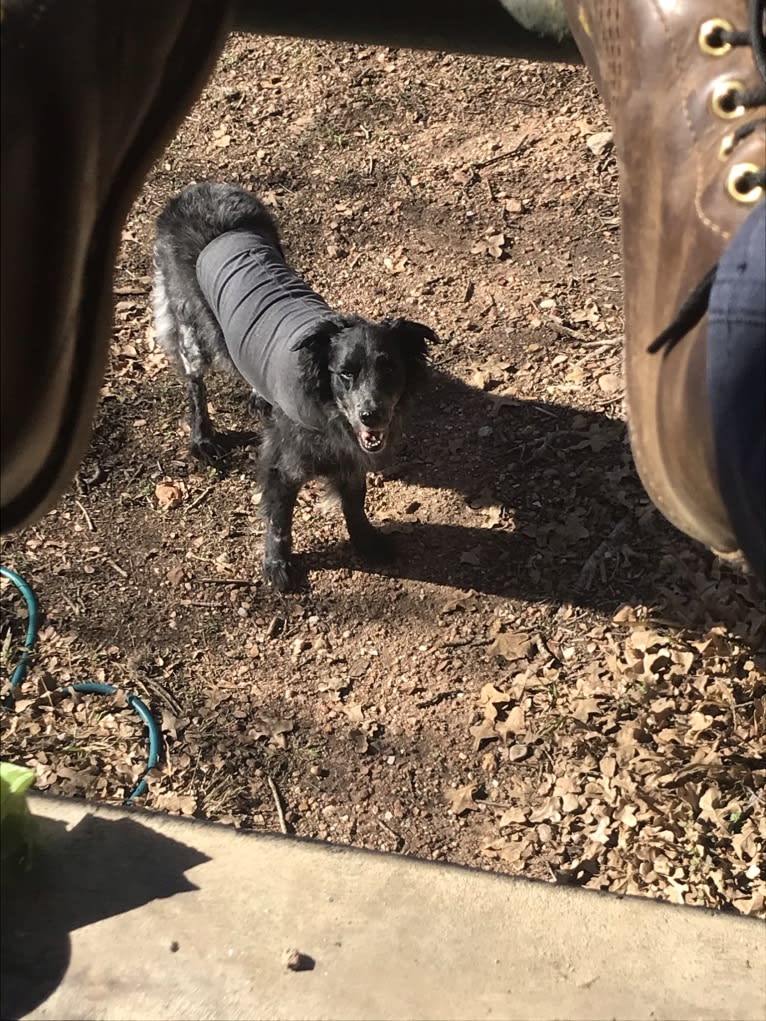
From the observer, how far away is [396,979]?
61.9 inches

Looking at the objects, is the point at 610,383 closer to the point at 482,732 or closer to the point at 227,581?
the point at 482,732

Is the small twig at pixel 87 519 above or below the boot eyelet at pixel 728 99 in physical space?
below

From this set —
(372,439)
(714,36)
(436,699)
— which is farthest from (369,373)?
(714,36)

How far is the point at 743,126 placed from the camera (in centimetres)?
135

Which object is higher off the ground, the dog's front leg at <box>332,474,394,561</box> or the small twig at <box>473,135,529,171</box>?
the small twig at <box>473,135,529,171</box>

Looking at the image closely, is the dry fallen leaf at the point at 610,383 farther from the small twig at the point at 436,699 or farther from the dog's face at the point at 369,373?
the small twig at the point at 436,699

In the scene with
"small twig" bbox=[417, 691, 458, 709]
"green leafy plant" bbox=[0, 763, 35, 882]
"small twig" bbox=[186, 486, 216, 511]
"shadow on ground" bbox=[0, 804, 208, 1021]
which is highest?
"green leafy plant" bbox=[0, 763, 35, 882]

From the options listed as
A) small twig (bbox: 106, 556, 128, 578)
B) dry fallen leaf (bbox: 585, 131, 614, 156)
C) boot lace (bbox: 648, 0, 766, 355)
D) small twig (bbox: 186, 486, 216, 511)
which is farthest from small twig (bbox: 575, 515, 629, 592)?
boot lace (bbox: 648, 0, 766, 355)

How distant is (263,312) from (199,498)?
2.91ft

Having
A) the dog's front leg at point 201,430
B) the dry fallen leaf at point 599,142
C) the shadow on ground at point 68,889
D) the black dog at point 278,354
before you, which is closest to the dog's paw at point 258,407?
the black dog at point 278,354

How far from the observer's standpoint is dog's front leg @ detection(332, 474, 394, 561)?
13.4 ft

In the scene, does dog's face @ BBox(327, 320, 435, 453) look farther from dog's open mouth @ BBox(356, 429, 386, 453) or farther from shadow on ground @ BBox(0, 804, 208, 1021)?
shadow on ground @ BBox(0, 804, 208, 1021)

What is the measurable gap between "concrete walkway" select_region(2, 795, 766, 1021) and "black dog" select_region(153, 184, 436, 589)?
2.27 m

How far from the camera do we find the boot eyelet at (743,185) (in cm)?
133
